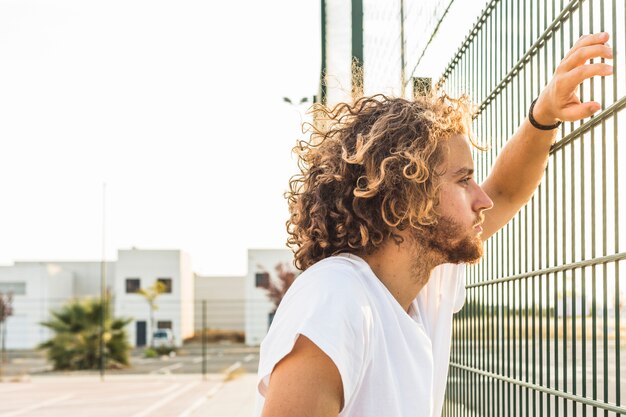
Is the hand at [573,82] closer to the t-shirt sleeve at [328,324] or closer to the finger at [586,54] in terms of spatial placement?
the finger at [586,54]

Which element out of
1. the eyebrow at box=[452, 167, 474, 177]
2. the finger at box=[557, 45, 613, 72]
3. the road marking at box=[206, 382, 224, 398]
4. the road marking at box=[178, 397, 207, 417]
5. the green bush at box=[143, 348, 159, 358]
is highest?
the finger at box=[557, 45, 613, 72]

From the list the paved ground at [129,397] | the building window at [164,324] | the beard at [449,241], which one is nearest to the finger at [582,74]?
the beard at [449,241]

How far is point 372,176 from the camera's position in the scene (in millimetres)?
2225

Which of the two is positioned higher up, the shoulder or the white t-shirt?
the shoulder

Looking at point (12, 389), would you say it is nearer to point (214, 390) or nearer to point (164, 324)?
point (214, 390)

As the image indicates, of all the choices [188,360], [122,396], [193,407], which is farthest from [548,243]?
[188,360]

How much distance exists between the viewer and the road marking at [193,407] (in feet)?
52.9

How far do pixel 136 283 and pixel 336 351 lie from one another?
2675 inches

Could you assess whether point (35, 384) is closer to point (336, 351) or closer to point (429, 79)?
point (429, 79)

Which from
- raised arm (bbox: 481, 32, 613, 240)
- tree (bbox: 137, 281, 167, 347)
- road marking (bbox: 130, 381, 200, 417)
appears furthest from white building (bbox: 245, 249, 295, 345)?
raised arm (bbox: 481, 32, 613, 240)

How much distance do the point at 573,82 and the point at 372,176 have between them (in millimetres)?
628

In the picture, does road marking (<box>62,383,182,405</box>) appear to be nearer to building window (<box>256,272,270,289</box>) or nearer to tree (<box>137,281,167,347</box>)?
building window (<box>256,272,270,289</box>)

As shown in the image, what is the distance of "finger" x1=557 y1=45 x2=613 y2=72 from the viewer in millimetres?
2283

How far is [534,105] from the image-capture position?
2.77 meters
